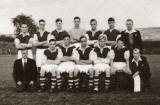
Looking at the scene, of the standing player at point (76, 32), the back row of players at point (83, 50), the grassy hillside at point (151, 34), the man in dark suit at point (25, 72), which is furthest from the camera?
the grassy hillside at point (151, 34)

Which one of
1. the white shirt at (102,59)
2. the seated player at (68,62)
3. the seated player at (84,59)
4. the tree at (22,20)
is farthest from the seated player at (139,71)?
the tree at (22,20)

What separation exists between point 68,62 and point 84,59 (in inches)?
17.8

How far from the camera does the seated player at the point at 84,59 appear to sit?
28.0 ft

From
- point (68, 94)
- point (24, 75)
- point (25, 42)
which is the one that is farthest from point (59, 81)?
point (25, 42)

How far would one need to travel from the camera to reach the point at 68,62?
8.73 meters

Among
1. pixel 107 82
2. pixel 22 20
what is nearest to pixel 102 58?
pixel 107 82

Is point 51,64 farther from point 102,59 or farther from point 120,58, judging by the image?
point 120,58

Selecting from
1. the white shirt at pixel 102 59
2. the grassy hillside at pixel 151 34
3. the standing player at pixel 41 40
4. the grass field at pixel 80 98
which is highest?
the grassy hillside at pixel 151 34

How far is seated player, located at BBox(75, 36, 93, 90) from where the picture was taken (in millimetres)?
8523

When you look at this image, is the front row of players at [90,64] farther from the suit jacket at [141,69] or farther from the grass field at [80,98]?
the grass field at [80,98]

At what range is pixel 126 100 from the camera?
7121 millimetres

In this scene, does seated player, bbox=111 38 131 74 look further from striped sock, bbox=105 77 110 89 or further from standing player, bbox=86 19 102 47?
standing player, bbox=86 19 102 47

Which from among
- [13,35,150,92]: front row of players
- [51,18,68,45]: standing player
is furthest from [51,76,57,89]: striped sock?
[51,18,68,45]: standing player

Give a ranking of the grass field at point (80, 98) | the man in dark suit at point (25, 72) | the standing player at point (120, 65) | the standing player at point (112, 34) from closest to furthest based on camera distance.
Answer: the grass field at point (80, 98), the standing player at point (120, 65), the man in dark suit at point (25, 72), the standing player at point (112, 34)
